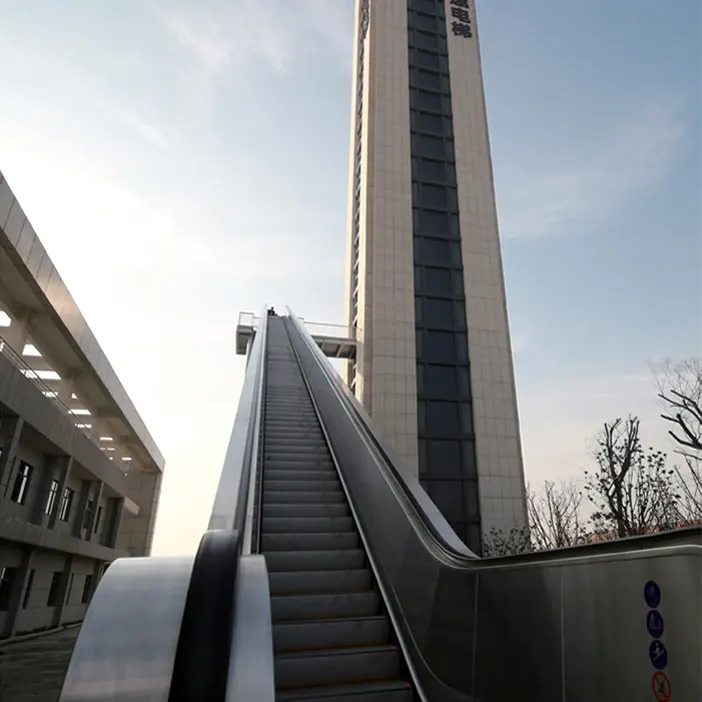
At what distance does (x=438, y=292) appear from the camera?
86.2 ft

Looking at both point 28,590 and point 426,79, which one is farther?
point 426,79

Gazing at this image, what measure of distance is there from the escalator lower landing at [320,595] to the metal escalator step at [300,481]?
0.04 ft

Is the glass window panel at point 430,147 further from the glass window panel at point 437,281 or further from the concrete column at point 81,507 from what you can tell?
the concrete column at point 81,507

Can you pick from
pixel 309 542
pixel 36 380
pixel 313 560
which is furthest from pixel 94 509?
pixel 313 560

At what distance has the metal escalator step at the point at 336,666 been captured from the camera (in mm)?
3402

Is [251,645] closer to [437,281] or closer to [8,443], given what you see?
[8,443]

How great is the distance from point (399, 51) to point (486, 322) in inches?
683

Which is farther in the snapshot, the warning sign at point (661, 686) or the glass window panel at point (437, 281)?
the glass window panel at point (437, 281)

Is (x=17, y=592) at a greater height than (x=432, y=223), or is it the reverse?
(x=432, y=223)

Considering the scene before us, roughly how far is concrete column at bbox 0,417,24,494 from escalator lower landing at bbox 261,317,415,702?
1116 cm

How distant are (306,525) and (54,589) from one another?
69.1 ft

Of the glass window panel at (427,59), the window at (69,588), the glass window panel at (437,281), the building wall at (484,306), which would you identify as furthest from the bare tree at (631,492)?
the glass window panel at (427,59)

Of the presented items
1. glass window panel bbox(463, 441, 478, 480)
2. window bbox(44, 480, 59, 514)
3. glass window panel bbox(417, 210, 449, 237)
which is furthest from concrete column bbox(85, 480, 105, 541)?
glass window panel bbox(417, 210, 449, 237)

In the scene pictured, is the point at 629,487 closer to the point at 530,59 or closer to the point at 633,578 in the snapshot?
the point at 633,578
